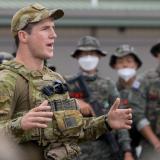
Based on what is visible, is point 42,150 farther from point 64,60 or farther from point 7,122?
point 64,60

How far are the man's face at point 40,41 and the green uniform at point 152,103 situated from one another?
269 centimetres

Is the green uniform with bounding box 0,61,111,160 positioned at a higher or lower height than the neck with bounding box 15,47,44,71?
lower

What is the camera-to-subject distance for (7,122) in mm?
4160

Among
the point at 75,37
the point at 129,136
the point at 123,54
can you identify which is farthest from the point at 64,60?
the point at 129,136

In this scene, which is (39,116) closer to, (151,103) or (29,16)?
(29,16)

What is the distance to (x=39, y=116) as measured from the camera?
154 inches

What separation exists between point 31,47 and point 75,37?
6508 mm

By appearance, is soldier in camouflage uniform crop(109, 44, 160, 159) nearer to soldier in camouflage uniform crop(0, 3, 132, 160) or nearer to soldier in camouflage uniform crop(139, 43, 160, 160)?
soldier in camouflage uniform crop(139, 43, 160, 160)

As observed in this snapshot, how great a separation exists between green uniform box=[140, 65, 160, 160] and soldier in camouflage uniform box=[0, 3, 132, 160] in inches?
99.4

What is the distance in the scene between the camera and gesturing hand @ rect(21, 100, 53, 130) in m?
3.92

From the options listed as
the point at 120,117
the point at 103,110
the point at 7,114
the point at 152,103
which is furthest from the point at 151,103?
the point at 7,114

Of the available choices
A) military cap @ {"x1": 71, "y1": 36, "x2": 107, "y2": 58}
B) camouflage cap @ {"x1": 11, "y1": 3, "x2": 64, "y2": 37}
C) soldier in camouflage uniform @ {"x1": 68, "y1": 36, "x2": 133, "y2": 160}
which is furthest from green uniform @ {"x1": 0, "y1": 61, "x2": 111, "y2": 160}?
military cap @ {"x1": 71, "y1": 36, "x2": 107, "y2": 58}

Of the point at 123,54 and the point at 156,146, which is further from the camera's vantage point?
the point at 123,54

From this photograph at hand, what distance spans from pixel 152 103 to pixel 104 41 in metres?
4.05
